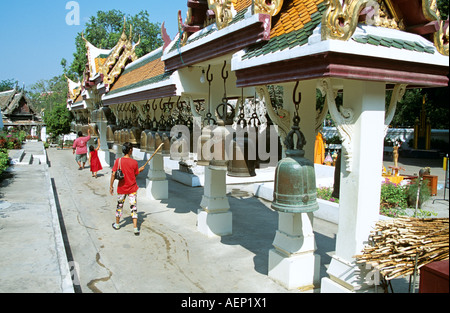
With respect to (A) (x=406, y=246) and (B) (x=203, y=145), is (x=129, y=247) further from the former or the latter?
(A) (x=406, y=246)

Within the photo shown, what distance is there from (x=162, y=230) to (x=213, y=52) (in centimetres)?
408

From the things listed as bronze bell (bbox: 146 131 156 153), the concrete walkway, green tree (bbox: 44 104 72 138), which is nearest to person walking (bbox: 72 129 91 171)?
the concrete walkway

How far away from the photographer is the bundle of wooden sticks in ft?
10.5

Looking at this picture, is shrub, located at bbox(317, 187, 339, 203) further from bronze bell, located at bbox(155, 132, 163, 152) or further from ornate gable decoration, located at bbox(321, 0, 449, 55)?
ornate gable decoration, located at bbox(321, 0, 449, 55)

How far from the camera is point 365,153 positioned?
377 centimetres

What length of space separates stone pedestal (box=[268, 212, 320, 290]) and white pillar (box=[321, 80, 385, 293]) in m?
0.97

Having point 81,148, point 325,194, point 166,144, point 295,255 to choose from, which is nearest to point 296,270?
point 295,255

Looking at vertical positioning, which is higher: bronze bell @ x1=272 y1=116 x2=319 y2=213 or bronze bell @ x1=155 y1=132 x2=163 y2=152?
bronze bell @ x1=155 y1=132 x2=163 y2=152

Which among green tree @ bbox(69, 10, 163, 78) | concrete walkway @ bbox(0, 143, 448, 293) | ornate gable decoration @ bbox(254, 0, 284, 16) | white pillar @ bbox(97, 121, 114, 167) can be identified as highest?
green tree @ bbox(69, 10, 163, 78)

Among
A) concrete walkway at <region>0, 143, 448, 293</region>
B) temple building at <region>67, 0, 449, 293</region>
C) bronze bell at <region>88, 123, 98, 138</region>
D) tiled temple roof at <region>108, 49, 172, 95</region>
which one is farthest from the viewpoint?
bronze bell at <region>88, 123, 98, 138</region>

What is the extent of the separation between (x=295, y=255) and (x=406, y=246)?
5.88 feet

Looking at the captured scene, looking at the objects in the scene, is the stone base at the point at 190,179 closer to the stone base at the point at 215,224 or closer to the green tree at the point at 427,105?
the stone base at the point at 215,224

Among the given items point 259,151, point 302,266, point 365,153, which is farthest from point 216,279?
point 365,153
